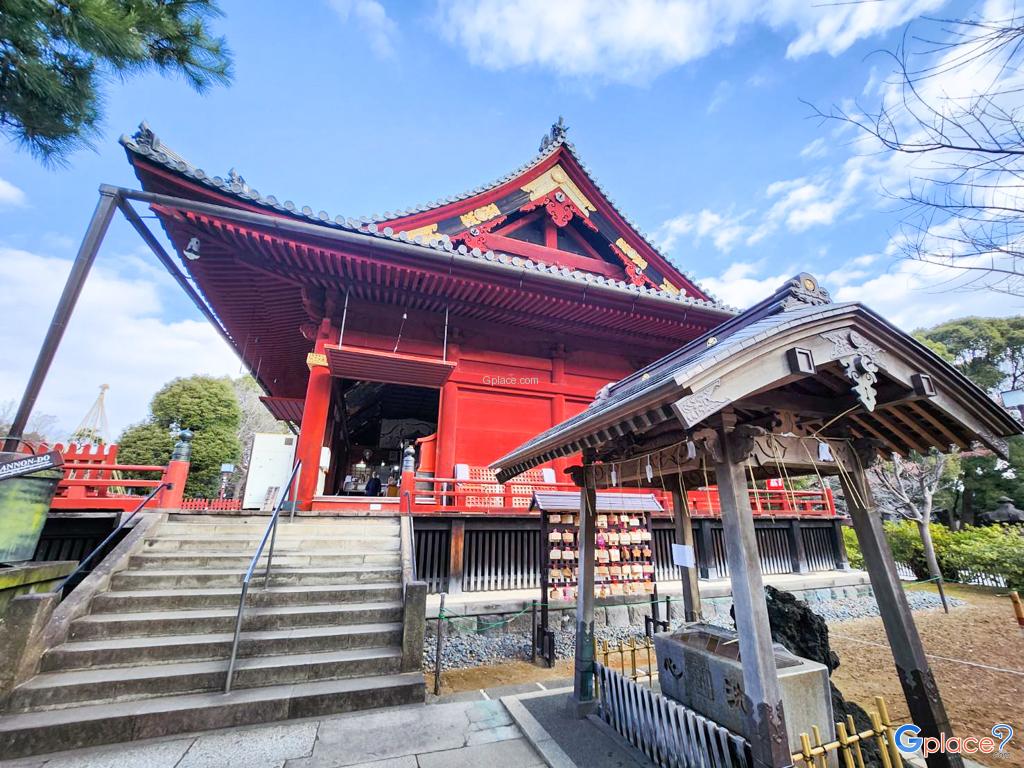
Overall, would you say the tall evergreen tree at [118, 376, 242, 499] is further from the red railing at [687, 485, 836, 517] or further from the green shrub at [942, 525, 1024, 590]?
the green shrub at [942, 525, 1024, 590]

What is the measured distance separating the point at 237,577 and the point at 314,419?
3141 millimetres

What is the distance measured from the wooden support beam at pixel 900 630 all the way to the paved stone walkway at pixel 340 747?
2908 mm

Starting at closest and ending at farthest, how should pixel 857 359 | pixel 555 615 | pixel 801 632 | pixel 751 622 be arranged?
1. pixel 751 622
2. pixel 857 359
3. pixel 801 632
4. pixel 555 615

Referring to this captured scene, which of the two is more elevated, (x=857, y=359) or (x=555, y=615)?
(x=857, y=359)

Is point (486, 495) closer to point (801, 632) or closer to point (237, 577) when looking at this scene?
point (237, 577)

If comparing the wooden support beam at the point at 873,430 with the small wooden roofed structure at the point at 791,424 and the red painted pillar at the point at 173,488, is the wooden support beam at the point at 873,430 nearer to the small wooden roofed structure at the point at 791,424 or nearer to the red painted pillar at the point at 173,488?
the small wooden roofed structure at the point at 791,424

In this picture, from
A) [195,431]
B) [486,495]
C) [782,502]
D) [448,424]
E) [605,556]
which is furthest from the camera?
[195,431]

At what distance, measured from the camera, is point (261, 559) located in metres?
5.62

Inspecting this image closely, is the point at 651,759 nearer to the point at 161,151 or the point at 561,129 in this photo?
the point at 161,151

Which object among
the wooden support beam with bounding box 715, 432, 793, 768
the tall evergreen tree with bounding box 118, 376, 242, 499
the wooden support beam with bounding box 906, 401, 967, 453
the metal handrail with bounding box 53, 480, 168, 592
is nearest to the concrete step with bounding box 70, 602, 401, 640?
the metal handrail with bounding box 53, 480, 168, 592

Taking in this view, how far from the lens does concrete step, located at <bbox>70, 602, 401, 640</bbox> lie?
434cm

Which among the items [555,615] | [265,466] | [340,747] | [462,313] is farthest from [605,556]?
[265,466]

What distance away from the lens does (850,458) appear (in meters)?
3.71

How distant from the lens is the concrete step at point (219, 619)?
4336mm
